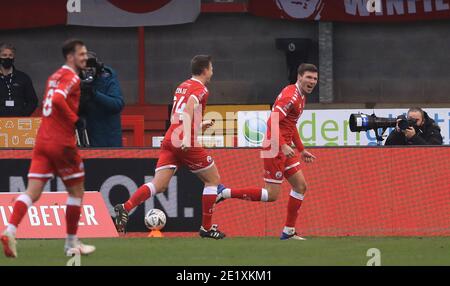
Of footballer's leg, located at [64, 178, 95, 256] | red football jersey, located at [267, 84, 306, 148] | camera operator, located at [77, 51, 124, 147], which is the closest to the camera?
footballer's leg, located at [64, 178, 95, 256]

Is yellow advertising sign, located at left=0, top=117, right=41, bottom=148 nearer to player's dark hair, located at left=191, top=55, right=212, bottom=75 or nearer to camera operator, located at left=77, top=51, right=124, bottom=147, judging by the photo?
camera operator, located at left=77, top=51, right=124, bottom=147

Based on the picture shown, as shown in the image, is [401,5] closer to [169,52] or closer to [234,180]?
[169,52]

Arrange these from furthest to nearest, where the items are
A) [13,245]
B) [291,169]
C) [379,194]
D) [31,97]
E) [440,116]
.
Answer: [440,116], [31,97], [379,194], [291,169], [13,245]

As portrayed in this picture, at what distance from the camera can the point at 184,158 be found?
14469 mm

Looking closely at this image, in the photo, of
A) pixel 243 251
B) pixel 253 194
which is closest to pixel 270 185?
pixel 253 194

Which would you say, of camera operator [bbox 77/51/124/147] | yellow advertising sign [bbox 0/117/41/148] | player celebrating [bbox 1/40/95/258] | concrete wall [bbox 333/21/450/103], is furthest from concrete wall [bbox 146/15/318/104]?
player celebrating [bbox 1/40/95/258]

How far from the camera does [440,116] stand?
Result: 2116 cm

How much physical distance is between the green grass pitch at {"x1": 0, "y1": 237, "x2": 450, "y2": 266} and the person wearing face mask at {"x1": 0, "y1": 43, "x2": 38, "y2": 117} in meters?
3.50

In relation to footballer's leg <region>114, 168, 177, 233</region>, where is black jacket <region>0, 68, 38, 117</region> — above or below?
above

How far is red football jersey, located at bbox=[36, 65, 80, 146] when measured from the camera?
11742 millimetres

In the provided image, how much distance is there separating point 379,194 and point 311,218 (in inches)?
34.8

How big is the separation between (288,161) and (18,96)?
191 inches

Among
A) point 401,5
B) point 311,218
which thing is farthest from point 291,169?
point 401,5

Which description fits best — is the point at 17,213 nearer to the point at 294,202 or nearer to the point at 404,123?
the point at 294,202
